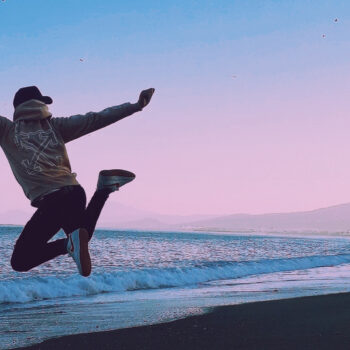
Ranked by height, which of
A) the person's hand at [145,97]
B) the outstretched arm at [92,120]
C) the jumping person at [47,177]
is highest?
the person's hand at [145,97]

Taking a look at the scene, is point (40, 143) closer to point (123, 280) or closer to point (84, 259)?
point (84, 259)

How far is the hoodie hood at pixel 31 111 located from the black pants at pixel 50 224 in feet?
2.10

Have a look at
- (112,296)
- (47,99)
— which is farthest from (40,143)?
(112,296)

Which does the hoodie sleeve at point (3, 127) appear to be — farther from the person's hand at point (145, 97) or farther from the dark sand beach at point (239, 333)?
the dark sand beach at point (239, 333)

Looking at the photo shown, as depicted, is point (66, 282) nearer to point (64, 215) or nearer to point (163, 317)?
point (163, 317)

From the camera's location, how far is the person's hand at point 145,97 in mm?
4711

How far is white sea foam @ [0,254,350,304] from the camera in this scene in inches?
493

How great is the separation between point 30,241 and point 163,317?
4005mm

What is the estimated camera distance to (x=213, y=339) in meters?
5.91

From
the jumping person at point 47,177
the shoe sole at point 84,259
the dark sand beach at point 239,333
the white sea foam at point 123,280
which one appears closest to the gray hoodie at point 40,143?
the jumping person at point 47,177

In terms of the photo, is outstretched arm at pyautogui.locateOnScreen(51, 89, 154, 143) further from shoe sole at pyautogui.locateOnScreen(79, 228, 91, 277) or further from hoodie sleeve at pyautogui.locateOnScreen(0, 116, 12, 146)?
shoe sole at pyautogui.locateOnScreen(79, 228, 91, 277)

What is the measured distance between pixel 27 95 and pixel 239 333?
3.56 metres

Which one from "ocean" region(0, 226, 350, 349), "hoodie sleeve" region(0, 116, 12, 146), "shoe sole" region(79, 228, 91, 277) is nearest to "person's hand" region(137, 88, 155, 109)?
"hoodie sleeve" region(0, 116, 12, 146)

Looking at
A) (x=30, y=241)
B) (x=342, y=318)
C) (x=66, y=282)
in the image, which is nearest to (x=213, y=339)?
(x=342, y=318)
